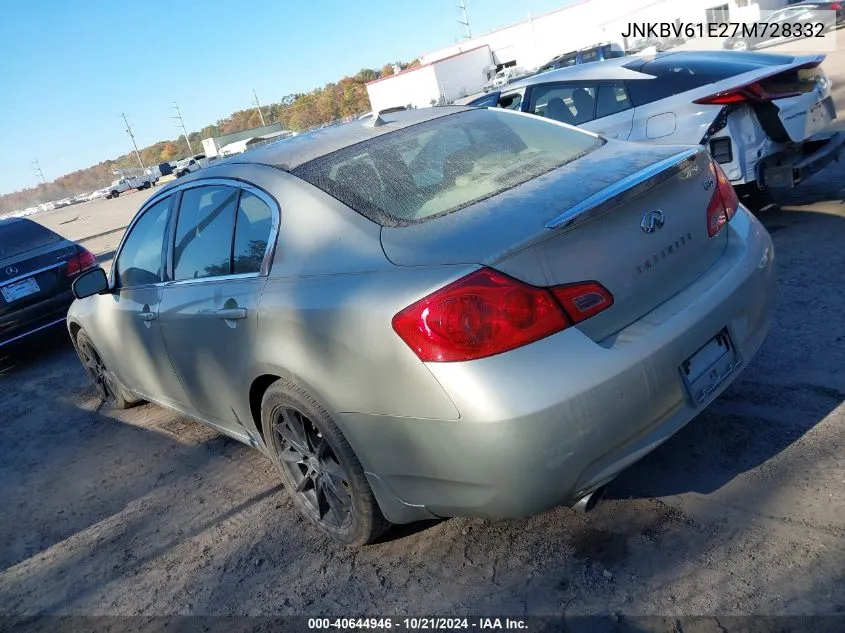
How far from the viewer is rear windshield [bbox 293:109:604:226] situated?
102 inches

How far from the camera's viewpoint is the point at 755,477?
2646 mm

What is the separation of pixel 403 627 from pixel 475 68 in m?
59.7

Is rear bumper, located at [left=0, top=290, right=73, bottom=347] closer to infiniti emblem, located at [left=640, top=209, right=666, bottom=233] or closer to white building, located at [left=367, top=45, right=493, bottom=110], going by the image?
infiniti emblem, located at [left=640, top=209, right=666, bottom=233]

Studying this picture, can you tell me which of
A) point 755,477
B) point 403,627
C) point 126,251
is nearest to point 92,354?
point 126,251

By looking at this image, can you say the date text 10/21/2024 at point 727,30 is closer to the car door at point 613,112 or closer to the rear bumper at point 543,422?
the car door at point 613,112

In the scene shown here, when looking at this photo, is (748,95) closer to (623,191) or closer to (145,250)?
(623,191)

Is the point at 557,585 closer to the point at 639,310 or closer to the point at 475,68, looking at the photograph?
the point at 639,310

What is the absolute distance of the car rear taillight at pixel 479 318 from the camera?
2062 mm

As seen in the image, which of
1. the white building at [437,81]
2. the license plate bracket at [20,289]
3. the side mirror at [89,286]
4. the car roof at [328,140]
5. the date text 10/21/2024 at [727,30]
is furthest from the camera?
the white building at [437,81]

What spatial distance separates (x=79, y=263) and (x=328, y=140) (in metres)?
5.36

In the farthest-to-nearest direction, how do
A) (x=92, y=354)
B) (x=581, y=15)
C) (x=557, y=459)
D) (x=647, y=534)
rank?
(x=581, y=15) → (x=92, y=354) → (x=647, y=534) → (x=557, y=459)

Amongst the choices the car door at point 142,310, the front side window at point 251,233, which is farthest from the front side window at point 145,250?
the front side window at point 251,233

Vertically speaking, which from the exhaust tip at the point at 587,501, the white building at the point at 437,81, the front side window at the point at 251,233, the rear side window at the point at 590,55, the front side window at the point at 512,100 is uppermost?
the white building at the point at 437,81

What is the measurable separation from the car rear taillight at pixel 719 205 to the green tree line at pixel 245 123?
72465mm
